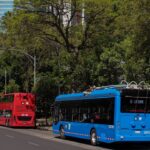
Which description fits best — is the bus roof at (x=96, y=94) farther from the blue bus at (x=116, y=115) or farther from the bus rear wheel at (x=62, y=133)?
the bus rear wheel at (x=62, y=133)

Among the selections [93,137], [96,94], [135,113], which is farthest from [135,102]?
[93,137]

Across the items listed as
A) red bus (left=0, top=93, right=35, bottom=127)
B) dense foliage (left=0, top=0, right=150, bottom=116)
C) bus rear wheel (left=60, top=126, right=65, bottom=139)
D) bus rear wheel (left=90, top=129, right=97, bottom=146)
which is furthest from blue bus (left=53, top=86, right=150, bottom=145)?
red bus (left=0, top=93, right=35, bottom=127)

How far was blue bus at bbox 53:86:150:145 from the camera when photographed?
21578 millimetres

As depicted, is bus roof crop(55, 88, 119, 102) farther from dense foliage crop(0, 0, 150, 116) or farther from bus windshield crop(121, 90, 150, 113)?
dense foliage crop(0, 0, 150, 116)

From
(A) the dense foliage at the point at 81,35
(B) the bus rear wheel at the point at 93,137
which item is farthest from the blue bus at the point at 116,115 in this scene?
(A) the dense foliage at the point at 81,35

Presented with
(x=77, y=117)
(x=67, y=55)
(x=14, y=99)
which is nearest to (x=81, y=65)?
(x=67, y=55)

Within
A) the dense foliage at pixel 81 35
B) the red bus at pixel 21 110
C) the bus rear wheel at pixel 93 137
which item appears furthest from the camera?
the red bus at pixel 21 110

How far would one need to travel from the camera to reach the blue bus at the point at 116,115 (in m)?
21.6

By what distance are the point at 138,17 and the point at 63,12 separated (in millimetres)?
14580

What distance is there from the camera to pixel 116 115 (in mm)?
21547

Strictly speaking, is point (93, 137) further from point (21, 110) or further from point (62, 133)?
point (21, 110)

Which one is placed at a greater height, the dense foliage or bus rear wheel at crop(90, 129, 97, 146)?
the dense foliage

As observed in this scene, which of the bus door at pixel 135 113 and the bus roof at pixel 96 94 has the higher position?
the bus roof at pixel 96 94

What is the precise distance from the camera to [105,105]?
22.9 metres
